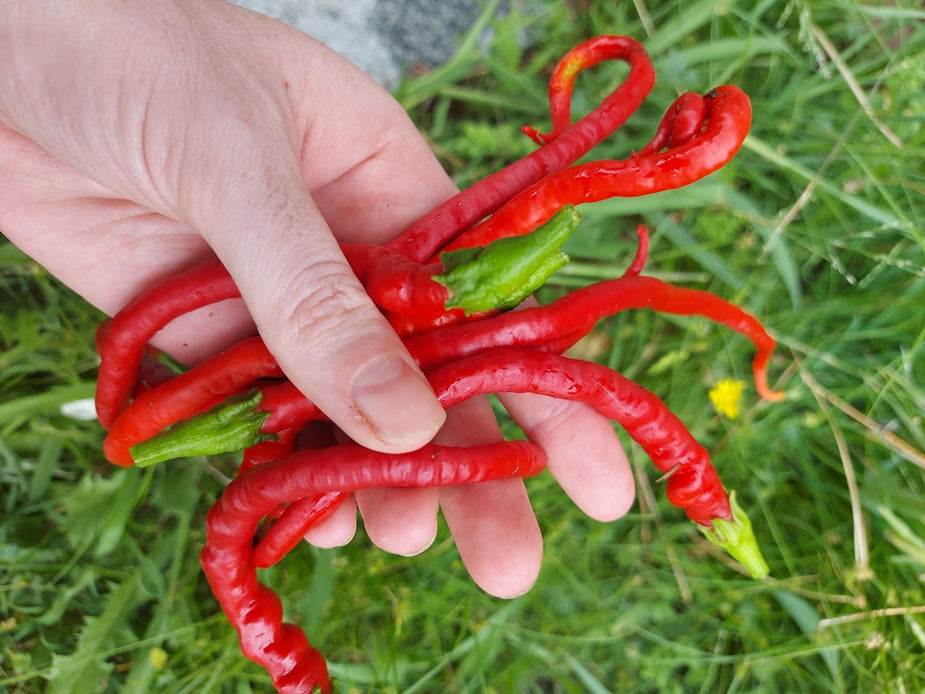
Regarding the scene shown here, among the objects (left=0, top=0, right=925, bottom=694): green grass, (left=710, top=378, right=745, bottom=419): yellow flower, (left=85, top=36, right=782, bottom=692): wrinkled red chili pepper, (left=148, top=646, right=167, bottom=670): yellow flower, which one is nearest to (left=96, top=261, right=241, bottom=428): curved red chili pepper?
(left=85, top=36, right=782, bottom=692): wrinkled red chili pepper

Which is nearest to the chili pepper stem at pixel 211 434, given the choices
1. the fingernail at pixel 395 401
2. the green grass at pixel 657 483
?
the fingernail at pixel 395 401

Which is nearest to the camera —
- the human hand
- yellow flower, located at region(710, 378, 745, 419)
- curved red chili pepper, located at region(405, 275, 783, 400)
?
the human hand

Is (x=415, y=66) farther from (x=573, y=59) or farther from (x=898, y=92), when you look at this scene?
(x=898, y=92)

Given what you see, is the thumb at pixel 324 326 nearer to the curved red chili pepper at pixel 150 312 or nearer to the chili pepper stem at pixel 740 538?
the curved red chili pepper at pixel 150 312

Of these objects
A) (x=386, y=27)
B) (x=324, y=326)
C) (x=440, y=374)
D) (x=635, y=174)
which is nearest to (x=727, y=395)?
(x=635, y=174)

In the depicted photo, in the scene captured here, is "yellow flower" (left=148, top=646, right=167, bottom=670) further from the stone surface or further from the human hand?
the stone surface

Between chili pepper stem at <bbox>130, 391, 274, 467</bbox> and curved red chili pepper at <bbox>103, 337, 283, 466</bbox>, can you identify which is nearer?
chili pepper stem at <bbox>130, 391, 274, 467</bbox>

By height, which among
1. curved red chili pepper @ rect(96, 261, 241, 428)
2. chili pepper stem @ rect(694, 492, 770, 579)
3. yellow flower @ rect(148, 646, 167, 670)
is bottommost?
yellow flower @ rect(148, 646, 167, 670)
